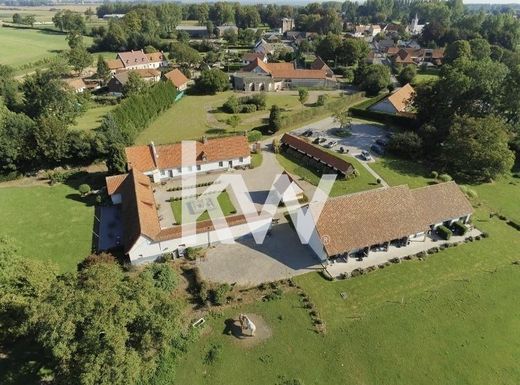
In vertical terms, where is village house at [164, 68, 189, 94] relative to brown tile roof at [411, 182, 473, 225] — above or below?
below

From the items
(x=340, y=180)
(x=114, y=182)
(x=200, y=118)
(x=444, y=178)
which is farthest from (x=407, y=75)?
(x=114, y=182)

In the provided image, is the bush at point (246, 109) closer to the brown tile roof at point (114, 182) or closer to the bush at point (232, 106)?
the bush at point (232, 106)

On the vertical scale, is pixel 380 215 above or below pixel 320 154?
above

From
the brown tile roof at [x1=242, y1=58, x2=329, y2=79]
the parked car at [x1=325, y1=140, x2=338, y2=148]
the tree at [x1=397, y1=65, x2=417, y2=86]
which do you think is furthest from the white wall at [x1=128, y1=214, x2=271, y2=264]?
the tree at [x1=397, y1=65, x2=417, y2=86]

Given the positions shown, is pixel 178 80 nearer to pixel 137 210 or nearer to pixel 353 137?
pixel 353 137

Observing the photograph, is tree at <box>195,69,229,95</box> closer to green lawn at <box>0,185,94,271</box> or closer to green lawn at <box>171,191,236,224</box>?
green lawn at <box>0,185,94,271</box>

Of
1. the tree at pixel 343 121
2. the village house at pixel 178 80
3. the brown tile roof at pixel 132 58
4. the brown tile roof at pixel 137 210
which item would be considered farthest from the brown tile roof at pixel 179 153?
the brown tile roof at pixel 132 58
